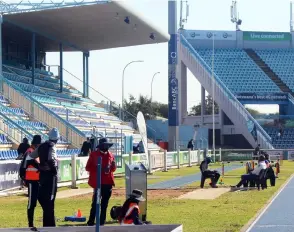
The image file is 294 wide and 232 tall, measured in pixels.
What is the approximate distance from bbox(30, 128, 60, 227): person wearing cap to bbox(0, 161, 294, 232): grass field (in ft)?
5.58

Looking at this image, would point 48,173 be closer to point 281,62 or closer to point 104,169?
point 104,169

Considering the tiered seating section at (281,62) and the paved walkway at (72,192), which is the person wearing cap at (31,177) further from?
the tiered seating section at (281,62)

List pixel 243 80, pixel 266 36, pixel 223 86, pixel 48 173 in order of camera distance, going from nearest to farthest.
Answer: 1. pixel 48 173
2. pixel 223 86
3. pixel 243 80
4. pixel 266 36

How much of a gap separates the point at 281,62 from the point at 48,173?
233 ft

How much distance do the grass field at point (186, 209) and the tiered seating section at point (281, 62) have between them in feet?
186

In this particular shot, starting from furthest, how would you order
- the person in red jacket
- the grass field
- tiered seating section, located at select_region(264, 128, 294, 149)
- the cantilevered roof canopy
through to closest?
tiered seating section, located at select_region(264, 128, 294, 149), the cantilevered roof canopy, the grass field, the person in red jacket

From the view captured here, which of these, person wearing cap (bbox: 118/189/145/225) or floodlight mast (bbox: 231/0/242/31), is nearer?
person wearing cap (bbox: 118/189/145/225)

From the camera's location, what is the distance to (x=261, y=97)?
73.8 m

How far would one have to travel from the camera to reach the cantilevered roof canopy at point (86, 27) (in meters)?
38.6

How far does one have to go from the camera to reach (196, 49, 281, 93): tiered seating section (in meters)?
75.6

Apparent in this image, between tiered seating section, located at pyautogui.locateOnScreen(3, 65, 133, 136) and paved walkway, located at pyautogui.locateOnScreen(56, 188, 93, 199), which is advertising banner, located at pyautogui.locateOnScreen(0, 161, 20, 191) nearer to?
paved walkway, located at pyautogui.locateOnScreen(56, 188, 93, 199)

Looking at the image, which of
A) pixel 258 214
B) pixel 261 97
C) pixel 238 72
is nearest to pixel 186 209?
pixel 258 214

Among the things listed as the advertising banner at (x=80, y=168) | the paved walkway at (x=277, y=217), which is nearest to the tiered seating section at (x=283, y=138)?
the advertising banner at (x=80, y=168)

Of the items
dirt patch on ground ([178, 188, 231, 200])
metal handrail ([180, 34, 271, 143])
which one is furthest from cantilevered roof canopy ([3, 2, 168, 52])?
metal handrail ([180, 34, 271, 143])
